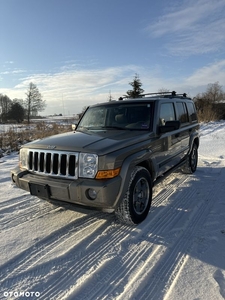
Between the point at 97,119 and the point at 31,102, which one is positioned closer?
the point at 97,119

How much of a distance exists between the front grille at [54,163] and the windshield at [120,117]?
4.29ft

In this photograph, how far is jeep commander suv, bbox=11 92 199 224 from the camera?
2.86 metres

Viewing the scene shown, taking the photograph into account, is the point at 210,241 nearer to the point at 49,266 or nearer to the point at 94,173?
the point at 94,173

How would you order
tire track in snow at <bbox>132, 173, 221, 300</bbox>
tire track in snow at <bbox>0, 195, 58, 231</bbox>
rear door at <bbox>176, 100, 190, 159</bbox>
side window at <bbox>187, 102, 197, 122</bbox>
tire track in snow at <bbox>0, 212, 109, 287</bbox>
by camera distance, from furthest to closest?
side window at <bbox>187, 102, 197, 122</bbox>, rear door at <bbox>176, 100, 190, 159</bbox>, tire track in snow at <bbox>0, 195, 58, 231</bbox>, tire track in snow at <bbox>0, 212, 109, 287</bbox>, tire track in snow at <bbox>132, 173, 221, 300</bbox>

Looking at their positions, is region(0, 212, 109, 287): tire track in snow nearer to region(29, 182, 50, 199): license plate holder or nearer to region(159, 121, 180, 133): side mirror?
region(29, 182, 50, 199): license plate holder

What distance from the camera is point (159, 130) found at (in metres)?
4.00

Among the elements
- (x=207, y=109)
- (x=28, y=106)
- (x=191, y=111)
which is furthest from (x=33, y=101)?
(x=191, y=111)

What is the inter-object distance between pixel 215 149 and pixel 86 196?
7601mm

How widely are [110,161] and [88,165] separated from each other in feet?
0.95

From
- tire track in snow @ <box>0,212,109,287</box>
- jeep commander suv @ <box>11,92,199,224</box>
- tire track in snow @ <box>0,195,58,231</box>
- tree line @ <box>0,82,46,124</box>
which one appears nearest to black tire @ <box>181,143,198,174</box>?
jeep commander suv @ <box>11,92,199,224</box>

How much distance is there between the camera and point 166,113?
Result: 177 inches

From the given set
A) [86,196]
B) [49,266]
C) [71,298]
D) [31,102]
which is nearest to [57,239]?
[49,266]

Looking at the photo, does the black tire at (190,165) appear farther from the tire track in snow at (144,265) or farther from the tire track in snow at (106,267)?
the tire track in snow at (106,267)

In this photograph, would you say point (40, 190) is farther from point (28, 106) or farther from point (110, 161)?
point (28, 106)
